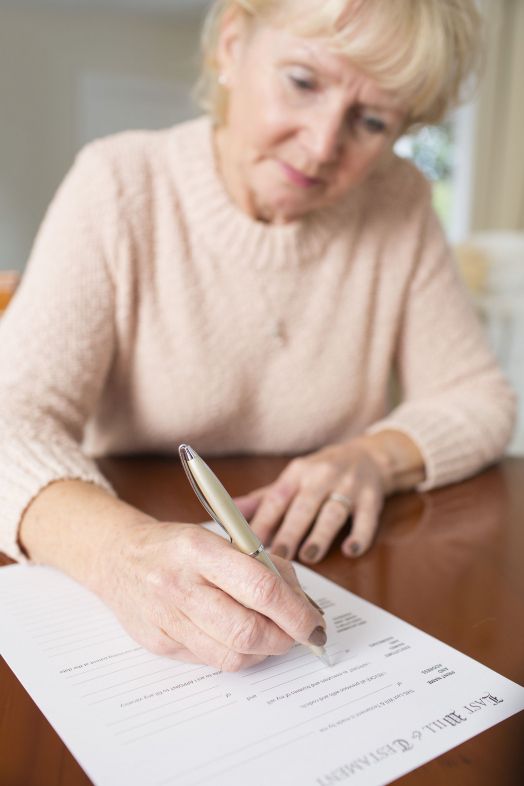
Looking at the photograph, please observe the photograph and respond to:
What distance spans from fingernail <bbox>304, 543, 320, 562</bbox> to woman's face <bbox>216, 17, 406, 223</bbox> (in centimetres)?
49

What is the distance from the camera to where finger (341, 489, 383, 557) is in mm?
733

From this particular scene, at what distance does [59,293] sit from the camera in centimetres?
91

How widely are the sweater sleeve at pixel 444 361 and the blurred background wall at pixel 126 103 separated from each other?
278 centimetres

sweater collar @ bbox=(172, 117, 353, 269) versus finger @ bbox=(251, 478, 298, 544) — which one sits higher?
sweater collar @ bbox=(172, 117, 353, 269)

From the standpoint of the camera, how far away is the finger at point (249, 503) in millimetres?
787

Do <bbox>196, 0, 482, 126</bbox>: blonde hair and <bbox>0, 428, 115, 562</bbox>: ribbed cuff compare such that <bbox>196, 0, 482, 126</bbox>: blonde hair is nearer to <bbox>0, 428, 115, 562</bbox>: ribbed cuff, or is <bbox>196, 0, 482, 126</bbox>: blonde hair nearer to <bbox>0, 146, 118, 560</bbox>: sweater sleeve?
<bbox>0, 146, 118, 560</bbox>: sweater sleeve

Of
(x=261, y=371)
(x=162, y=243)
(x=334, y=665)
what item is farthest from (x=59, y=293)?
(x=334, y=665)

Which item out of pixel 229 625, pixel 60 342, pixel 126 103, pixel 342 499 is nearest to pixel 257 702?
pixel 229 625

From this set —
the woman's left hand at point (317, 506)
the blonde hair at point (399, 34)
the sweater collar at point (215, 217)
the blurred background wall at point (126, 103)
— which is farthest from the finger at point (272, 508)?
the blurred background wall at point (126, 103)

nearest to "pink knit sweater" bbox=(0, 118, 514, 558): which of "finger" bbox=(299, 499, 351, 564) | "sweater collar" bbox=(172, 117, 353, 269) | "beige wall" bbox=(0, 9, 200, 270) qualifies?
"sweater collar" bbox=(172, 117, 353, 269)

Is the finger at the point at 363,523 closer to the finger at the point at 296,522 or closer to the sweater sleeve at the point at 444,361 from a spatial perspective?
the finger at the point at 296,522

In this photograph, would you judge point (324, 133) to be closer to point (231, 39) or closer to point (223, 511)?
point (231, 39)

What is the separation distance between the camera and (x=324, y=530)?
2.47ft

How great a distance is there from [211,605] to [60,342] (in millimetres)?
487
